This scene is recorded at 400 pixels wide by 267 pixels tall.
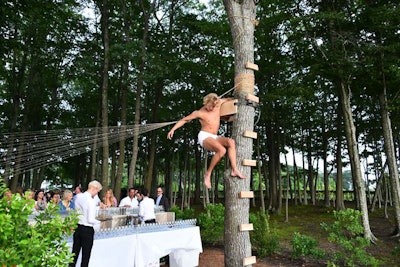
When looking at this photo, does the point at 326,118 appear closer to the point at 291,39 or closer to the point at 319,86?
the point at 319,86

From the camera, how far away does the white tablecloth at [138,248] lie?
4.64 meters

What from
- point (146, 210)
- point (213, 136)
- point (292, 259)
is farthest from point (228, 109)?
point (292, 259)

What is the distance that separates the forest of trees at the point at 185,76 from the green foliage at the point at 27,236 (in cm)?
319

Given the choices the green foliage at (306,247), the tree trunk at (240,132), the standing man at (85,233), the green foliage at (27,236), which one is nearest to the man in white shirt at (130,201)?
the standing man at (85,233)

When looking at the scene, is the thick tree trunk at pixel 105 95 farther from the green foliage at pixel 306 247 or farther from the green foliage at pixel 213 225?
the green foliage at pixel 306 247

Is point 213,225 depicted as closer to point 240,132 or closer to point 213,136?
point 240,132

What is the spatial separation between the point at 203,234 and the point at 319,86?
8291 mm

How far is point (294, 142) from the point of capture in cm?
2098

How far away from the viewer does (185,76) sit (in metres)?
15.1

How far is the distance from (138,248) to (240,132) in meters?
2.44

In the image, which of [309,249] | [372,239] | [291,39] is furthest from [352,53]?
[309,249]

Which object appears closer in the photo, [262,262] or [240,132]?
[240,132]

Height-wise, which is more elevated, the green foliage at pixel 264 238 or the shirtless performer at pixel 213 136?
the shirtless performer at pixel 213 136

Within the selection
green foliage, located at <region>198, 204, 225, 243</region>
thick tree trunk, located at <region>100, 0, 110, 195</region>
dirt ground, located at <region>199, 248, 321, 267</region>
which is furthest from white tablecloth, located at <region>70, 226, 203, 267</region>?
thick tree trunk, located at <region>100, 0, 110, 195</region>
